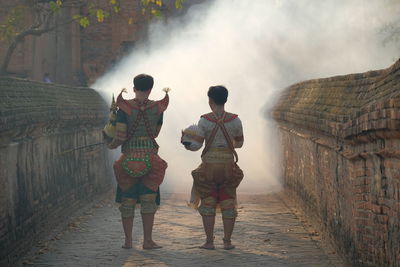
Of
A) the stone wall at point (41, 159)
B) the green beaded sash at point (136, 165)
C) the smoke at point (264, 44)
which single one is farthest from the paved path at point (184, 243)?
the smoke at point (264, 44)

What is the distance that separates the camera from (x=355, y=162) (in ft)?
22.0

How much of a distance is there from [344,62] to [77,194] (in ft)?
63.8

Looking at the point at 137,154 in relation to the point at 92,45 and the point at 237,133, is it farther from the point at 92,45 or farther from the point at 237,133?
the point at 92,45

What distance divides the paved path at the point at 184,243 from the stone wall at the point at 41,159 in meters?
0.32

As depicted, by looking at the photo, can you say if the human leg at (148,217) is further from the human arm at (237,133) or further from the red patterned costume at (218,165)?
the human arm at (237,133)

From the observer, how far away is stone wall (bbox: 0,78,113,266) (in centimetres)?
724

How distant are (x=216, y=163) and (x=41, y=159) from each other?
7.02ft

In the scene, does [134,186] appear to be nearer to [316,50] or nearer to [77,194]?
[77,194]

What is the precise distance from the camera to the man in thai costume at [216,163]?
26.3 feet

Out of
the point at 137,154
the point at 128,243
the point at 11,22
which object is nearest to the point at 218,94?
the point at 137,154

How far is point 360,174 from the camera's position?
6.50m

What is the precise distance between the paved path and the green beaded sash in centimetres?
79

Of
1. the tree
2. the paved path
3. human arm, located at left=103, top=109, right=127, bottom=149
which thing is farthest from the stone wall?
the tree

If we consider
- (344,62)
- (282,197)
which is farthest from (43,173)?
(344,62)
